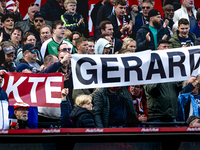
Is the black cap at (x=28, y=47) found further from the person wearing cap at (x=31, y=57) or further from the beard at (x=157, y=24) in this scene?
the beard at (x=157, y=24)

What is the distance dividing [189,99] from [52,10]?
3627 millimetres

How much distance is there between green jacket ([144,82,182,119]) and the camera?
5601 mm

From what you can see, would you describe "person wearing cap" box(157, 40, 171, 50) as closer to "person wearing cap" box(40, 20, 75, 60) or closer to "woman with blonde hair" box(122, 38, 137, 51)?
"woman with blonde hair" box(122, 38, 137, 51)

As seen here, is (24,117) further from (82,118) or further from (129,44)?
(129,44)

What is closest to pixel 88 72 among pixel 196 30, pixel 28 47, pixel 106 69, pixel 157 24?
pixel 106 69

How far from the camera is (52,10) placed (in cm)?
746

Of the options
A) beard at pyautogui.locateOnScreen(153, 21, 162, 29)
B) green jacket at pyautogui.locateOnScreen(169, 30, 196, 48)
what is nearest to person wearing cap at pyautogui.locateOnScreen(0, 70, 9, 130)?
green jacket at pyautogui.locateOnScreen(169, 30, 196, 48)

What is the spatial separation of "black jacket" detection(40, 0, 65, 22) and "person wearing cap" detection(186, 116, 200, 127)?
12.4ft

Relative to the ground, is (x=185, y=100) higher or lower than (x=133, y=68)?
lower

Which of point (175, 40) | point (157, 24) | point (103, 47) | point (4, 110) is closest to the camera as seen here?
point (4, 110)

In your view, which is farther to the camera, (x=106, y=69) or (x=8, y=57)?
(x=8, y=57)

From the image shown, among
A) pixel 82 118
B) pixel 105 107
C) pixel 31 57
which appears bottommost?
pixel 82 118

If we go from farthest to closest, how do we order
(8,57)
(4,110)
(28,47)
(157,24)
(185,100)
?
1. (157,24)
2. (28,47)
3. (8,57)
4. (185,100)
5. (4,110)

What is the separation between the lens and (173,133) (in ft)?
13.0
